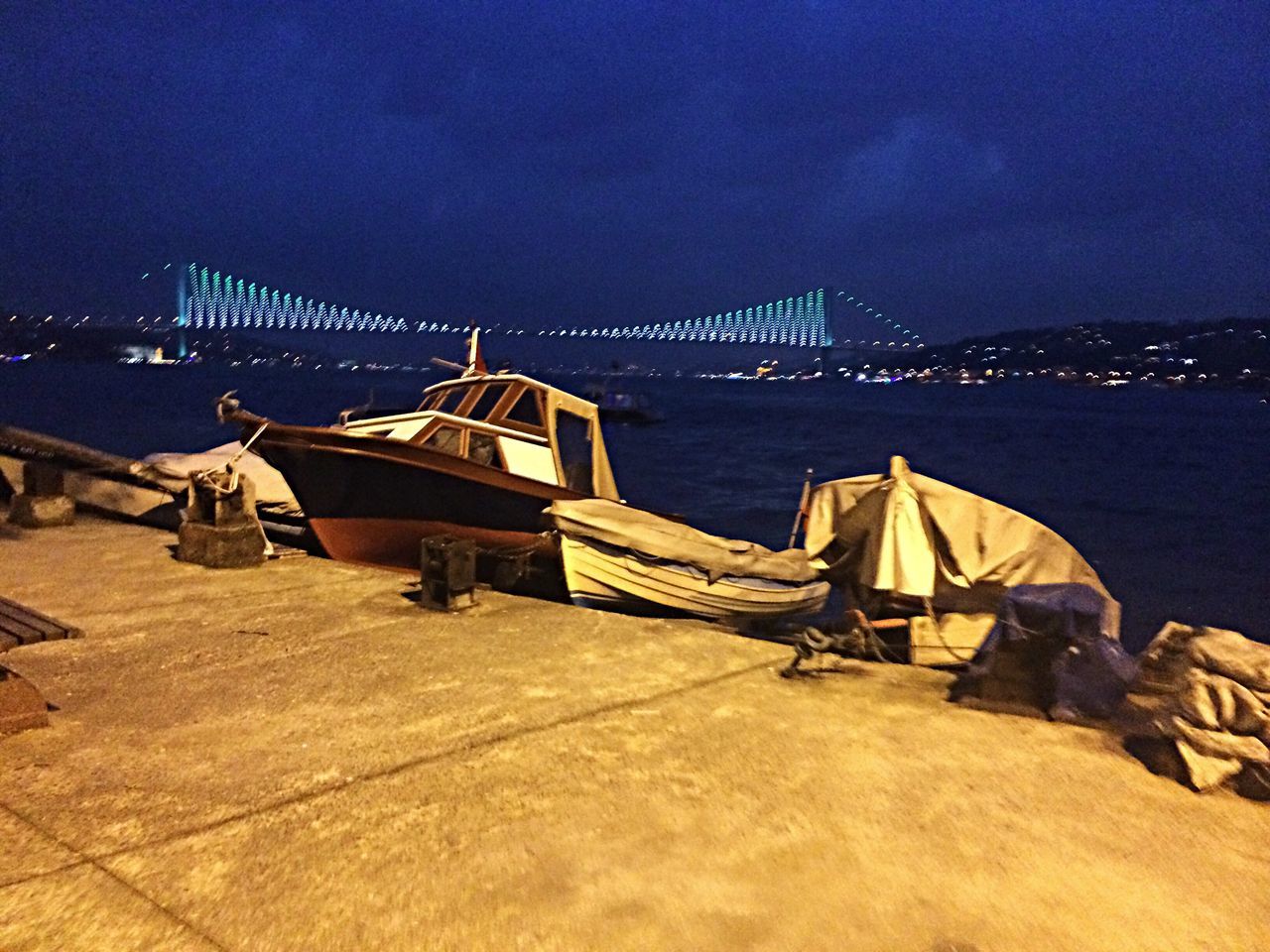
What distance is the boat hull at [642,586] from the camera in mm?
8234

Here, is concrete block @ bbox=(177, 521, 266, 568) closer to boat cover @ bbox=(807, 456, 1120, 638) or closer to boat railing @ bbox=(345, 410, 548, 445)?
boat railing @ bbox=(345, 410, 548, 445)

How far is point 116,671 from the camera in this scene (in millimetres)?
5445

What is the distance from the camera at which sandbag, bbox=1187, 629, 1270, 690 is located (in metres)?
3.97

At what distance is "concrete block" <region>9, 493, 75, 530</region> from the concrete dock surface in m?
5.14

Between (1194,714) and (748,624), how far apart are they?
552 centimetres

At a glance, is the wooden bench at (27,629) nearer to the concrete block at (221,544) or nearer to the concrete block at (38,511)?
the concrete block at (221,544)

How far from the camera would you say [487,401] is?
36.8 feet

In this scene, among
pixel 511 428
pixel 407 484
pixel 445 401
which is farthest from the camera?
pixel 445 401

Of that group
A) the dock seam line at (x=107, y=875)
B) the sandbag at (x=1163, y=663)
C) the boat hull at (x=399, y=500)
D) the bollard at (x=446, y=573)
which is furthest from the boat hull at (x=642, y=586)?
the dock seam line at (x=107, y=875)

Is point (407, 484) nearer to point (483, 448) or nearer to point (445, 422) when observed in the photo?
Result: point (445, 422)

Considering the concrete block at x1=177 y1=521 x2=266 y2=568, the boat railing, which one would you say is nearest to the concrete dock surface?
the concrete block at x1=177 y1=521 x2=266 y2=568

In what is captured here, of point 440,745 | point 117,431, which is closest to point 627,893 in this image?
point 440,745

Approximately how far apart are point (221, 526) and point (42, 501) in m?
3.41

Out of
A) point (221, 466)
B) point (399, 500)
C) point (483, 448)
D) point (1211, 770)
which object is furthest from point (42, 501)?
point (1211, 770)
